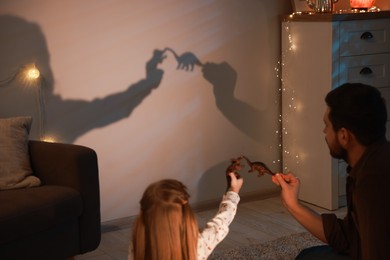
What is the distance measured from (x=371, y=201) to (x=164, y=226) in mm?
569

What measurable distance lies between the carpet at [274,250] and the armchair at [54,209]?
2.07ft

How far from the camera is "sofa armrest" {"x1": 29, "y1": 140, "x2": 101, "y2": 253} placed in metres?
2.97

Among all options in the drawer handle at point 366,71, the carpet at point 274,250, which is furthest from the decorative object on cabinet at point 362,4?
the carpet at point 274,250

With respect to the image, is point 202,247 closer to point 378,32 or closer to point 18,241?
point 18,241

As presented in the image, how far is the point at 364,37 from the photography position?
3.90 m

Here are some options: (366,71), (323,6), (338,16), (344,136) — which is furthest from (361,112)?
(323,6)

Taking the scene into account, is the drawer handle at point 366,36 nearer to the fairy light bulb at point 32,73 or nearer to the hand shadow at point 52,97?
the hand shadow at point 52,97

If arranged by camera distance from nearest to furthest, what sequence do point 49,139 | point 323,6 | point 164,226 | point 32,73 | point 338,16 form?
1. point 164,226
2. point 32,73
3. point 49,139
4. point 338,16
5. point 323,6

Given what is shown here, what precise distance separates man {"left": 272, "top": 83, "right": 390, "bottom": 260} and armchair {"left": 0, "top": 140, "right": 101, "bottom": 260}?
104 cm

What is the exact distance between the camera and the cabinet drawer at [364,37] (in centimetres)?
381

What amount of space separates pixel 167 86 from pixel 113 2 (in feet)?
1.88

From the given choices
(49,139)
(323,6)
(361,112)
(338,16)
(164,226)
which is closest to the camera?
(164,226)

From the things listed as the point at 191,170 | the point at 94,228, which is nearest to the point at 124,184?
the point at 191,170

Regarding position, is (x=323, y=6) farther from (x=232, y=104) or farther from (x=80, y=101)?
(x=80, y=101)
